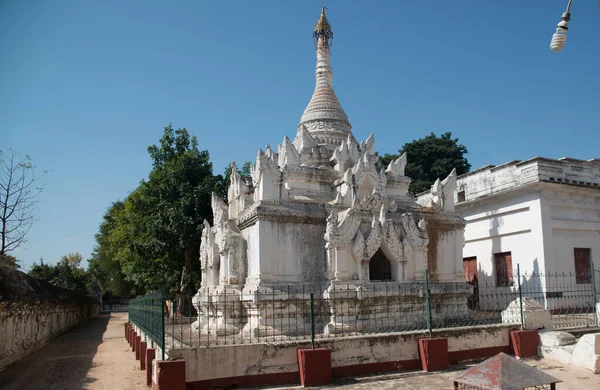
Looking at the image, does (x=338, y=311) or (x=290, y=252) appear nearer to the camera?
(x=338, y=311)

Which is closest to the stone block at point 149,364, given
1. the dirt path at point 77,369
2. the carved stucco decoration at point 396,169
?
the dirt path at point 77,369

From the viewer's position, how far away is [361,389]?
1040 centimetres

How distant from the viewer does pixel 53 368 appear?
16906mm

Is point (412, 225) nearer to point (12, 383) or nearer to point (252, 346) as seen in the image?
point (252, 346)

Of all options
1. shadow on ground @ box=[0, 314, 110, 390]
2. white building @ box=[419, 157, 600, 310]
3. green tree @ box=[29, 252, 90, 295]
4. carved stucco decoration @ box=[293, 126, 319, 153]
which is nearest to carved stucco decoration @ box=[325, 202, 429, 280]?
carved stucco decoration @ box=[293, 126, 319, 153]

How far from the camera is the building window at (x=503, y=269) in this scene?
69.8 feet

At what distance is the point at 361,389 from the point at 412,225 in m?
7.14

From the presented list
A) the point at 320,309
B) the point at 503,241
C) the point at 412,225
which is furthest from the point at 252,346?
the point at 503,241

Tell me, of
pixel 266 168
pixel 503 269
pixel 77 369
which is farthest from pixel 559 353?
pixel 77 369

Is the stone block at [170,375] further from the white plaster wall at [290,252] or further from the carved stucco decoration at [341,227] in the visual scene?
the carved stucco decoration at [341,227]

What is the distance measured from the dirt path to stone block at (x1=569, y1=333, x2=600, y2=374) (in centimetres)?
1080

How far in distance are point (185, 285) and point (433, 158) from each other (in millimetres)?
26607

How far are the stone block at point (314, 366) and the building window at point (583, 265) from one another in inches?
558

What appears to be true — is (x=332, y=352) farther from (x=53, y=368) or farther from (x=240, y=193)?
(x=53, y=368)
